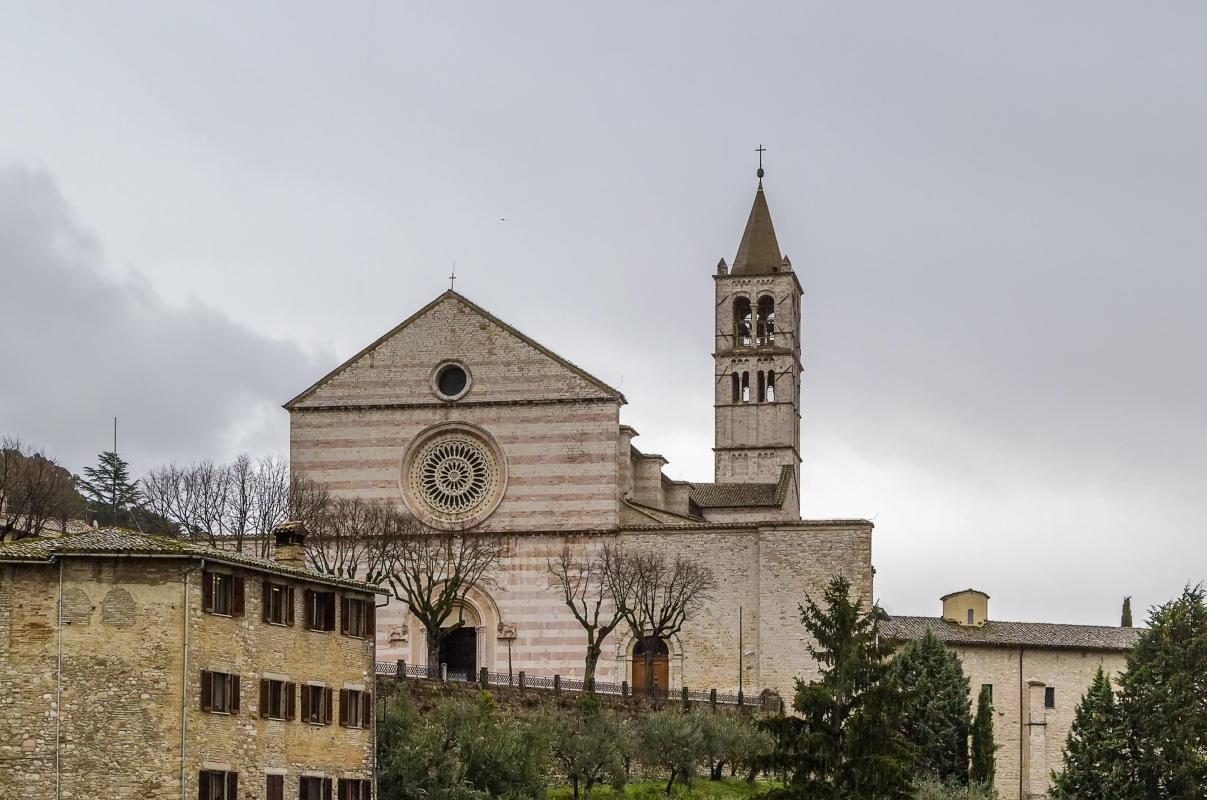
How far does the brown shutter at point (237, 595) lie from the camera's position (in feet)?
156

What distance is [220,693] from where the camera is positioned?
4675cm

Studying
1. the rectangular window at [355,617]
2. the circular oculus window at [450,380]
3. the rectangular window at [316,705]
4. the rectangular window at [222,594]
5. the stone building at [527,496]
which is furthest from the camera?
the circular oculus window at [450,380]

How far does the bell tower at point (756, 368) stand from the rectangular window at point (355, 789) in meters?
54.1

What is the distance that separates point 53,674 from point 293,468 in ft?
124

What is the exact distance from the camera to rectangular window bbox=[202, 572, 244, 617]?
4666 centimetres

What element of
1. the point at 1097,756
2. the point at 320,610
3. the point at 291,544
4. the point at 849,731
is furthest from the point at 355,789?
the point at 1097,756

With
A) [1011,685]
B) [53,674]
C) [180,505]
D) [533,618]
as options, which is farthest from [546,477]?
[53,674]

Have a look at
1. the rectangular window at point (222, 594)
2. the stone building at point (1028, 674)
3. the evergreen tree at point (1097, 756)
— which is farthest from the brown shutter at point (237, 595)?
the stone building at point (1028, 674)

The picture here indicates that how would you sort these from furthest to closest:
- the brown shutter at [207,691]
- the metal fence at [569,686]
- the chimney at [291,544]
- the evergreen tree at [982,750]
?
1. the evergreen tree at [982,750]
2. the metal fence at [569,686]
3. the chimney at [291,544]
4. the brown shutter at [207,691]

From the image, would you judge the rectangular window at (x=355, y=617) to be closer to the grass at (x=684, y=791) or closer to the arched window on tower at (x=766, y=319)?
the grass at (x=684, y=791)

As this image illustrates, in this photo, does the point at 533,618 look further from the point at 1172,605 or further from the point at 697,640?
the point at 1172,605

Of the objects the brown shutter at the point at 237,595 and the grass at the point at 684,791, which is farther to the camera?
the grass at the point at 684,791

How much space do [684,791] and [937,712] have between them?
1355 centimetres

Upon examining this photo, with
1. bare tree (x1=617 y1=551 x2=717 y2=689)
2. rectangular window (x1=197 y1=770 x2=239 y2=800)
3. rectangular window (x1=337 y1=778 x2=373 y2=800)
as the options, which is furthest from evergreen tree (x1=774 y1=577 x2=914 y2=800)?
bare tree (x1=617 y1=551 x2=717 y2=689)
